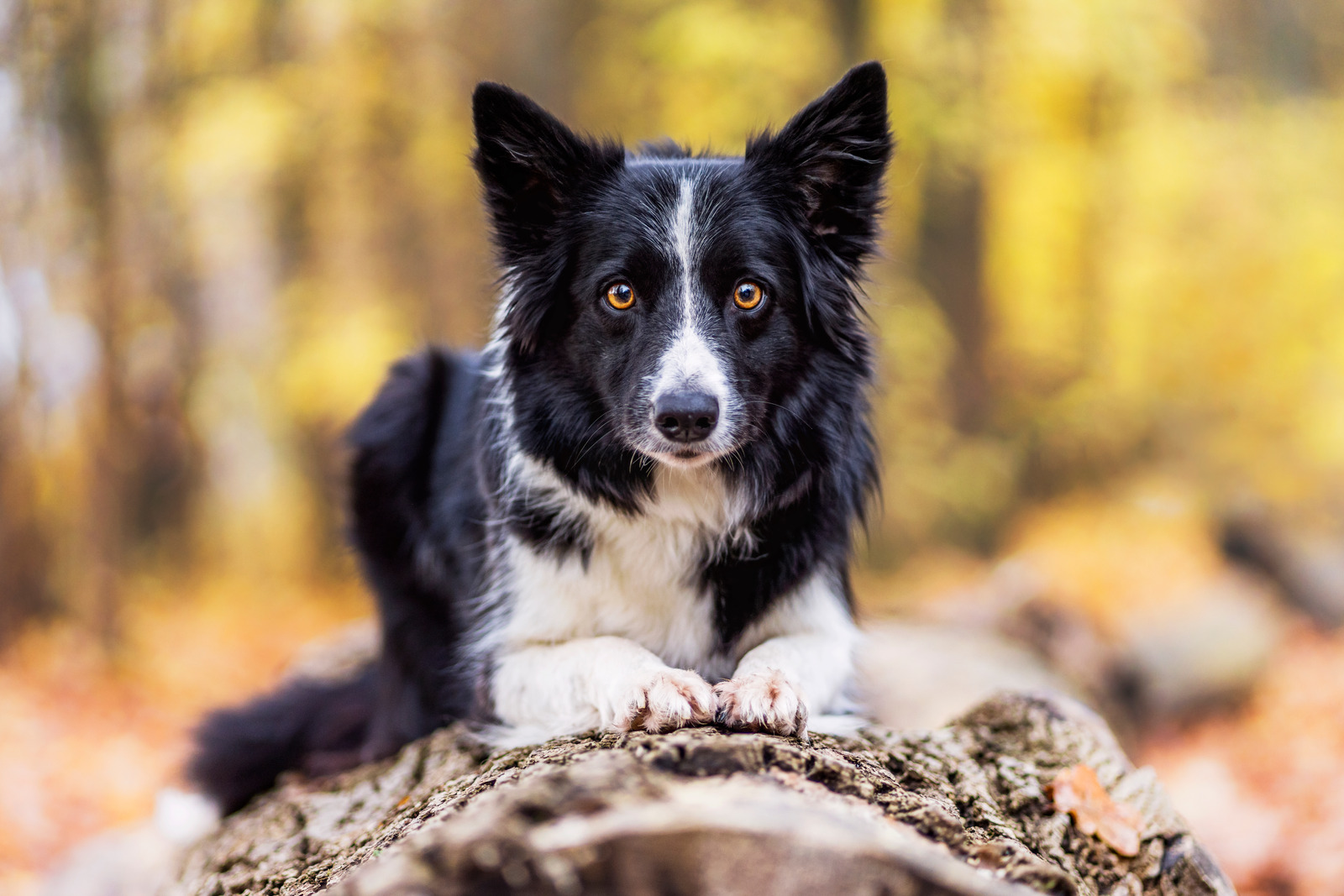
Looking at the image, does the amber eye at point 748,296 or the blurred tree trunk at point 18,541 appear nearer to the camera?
the amber eye at point 748,296

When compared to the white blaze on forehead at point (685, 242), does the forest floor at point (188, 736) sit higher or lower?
lower

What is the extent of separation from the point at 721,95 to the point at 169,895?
886 centimetres

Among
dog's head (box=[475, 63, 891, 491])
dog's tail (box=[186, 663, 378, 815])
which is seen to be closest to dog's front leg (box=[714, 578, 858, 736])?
dog's head (box=[475, 63, 891, 491])

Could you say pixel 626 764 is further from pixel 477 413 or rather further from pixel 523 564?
pixel 477 413

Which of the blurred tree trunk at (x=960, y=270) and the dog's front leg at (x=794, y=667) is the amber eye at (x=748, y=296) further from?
the blurred tree trunk at (x=960, y=270)

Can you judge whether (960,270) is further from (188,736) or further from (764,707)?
(764,707)

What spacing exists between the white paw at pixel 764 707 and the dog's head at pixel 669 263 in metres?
0.88

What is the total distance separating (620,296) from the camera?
11.5 ft

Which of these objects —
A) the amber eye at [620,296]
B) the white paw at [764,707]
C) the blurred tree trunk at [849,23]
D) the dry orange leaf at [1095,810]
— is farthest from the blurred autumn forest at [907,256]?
the white paw at [764,707]

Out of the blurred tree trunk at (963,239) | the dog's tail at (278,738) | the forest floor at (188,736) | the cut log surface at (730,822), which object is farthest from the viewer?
the blurred tree trunk at (963,239)

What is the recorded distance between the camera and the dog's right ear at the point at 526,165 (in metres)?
3.47

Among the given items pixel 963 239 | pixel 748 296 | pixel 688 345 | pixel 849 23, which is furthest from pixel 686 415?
pixel 963 239

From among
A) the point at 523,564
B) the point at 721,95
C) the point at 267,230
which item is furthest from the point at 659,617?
the point at 267,230

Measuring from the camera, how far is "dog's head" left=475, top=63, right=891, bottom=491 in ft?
11.1
